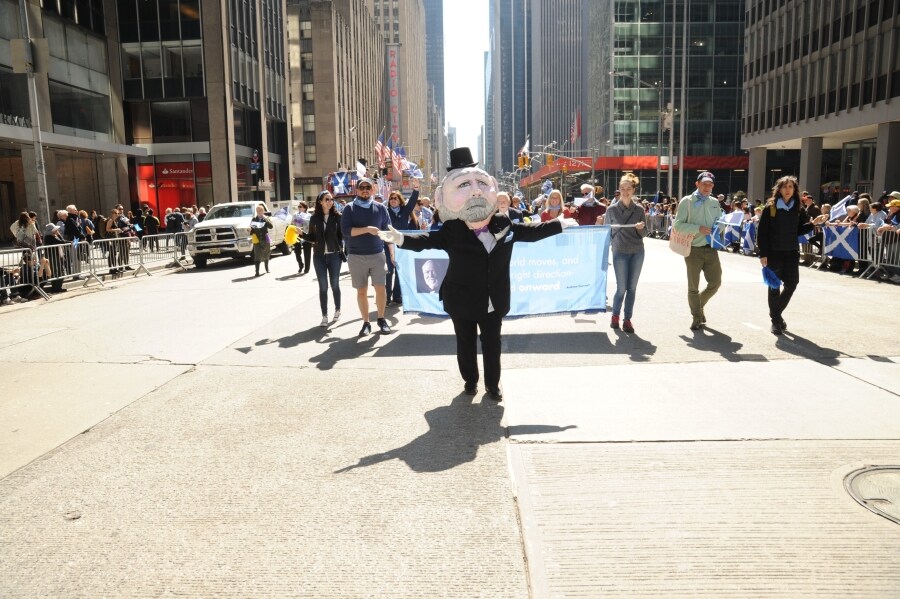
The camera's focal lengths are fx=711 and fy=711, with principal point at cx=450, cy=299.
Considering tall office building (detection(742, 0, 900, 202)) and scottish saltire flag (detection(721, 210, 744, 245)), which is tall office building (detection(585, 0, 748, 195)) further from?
scottish saltire flag (detection(721, 210, 744, 245))

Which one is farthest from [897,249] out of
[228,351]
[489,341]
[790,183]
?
[228,351]

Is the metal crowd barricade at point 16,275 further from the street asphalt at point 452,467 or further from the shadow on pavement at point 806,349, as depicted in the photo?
the shadow on pavement at point 806,349

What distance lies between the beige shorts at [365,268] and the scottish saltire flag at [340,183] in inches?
608

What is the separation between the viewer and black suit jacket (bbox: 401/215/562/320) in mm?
6105

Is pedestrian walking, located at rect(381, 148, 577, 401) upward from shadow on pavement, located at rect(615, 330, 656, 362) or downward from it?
upward

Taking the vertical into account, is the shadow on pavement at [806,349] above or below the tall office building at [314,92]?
below

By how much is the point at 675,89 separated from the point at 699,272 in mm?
72685

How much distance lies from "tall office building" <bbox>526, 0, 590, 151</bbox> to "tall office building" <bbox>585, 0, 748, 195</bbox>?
15375mm

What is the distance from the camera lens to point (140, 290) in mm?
15984

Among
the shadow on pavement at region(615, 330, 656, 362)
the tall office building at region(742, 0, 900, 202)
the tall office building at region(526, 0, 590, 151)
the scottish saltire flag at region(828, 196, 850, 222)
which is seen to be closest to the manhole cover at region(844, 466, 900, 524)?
the shadow on pavement at region(615, 330, 656, 362)

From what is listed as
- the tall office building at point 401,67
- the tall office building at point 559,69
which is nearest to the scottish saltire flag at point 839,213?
the tall office building at point 559,69

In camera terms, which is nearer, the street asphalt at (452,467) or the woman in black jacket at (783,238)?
the street asphalt at (452,467)

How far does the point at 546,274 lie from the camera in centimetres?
977

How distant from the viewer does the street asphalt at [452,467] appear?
3.35 metres
